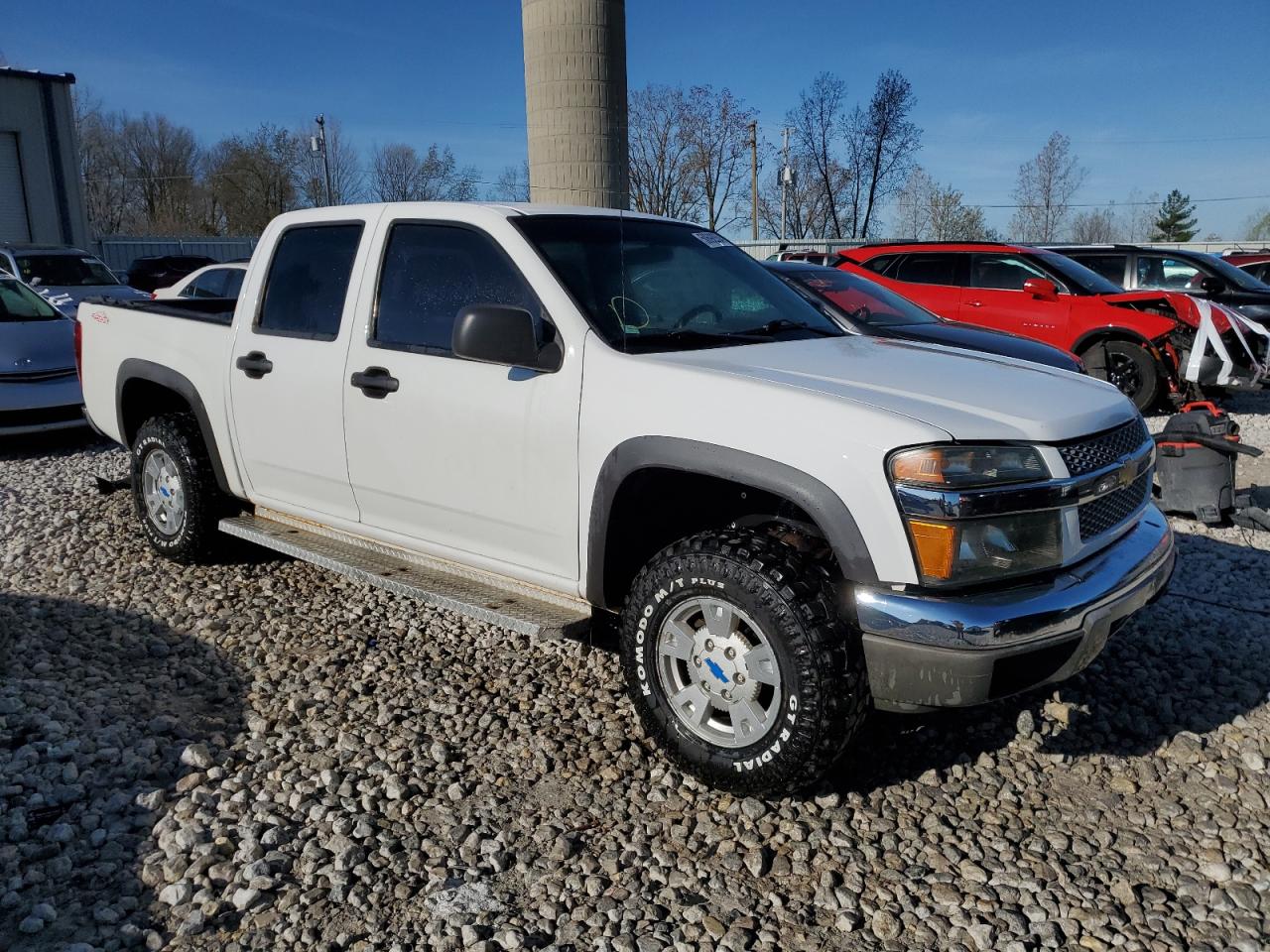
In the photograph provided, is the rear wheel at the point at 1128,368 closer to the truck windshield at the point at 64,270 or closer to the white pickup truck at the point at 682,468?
the white pickup truck at the point at 682,468

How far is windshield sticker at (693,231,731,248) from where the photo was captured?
4.48 meters

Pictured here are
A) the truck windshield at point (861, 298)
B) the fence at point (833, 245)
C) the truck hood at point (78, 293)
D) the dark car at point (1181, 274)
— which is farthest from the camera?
the fence at point (833, 245)

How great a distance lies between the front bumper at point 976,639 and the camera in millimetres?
2760

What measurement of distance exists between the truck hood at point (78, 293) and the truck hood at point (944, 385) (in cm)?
1312

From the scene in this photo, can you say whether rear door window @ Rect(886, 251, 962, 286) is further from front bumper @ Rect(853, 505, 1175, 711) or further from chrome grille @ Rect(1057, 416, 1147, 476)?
front bumper @ Rect(853, 505, 1175, 711)

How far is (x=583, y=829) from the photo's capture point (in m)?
3.12

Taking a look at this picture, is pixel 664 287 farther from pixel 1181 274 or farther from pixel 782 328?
pixel 1181 274

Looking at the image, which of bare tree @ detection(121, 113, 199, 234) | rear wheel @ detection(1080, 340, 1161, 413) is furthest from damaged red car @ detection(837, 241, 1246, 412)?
bare tree @ detection(121, 113, 199, 234)

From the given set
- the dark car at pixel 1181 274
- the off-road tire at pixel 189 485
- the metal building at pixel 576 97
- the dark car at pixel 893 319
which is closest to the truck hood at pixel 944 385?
the off-road tire at pixel 189 485

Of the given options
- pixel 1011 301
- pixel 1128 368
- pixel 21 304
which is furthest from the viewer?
pixel 1011 301

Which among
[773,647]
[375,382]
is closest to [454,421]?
[375,382]

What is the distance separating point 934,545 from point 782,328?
1505 mm

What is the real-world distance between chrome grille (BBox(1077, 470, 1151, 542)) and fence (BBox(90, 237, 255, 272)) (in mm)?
31457

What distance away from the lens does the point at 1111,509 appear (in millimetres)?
3229
